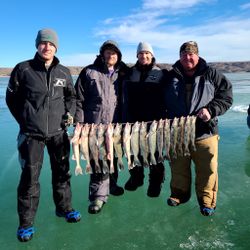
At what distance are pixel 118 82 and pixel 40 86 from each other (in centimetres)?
125

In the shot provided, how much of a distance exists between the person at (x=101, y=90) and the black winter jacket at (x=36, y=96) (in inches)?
19.0

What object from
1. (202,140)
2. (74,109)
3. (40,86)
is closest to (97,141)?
(74,109)

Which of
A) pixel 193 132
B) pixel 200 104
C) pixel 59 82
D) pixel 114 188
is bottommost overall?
pixel 114 188

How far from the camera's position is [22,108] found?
4074mm

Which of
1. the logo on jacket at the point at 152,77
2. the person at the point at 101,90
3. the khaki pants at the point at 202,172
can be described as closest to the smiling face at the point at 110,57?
the person at the point at 101,90

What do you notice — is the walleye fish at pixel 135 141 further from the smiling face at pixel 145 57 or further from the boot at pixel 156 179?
the smiling face at pixel 145 57

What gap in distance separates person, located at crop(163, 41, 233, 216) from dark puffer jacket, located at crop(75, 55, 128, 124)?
2.51 feet

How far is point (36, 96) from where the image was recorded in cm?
404

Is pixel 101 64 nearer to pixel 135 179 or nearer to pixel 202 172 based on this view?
pixel 135 179

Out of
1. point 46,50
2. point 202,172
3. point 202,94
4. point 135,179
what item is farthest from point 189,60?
point 135,179

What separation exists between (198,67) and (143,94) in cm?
88

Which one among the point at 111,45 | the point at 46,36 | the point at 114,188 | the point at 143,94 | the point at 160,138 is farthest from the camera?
the point at 114,188

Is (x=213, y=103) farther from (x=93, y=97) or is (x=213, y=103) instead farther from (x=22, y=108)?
(x=22, y=108)

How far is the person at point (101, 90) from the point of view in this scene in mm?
4656
